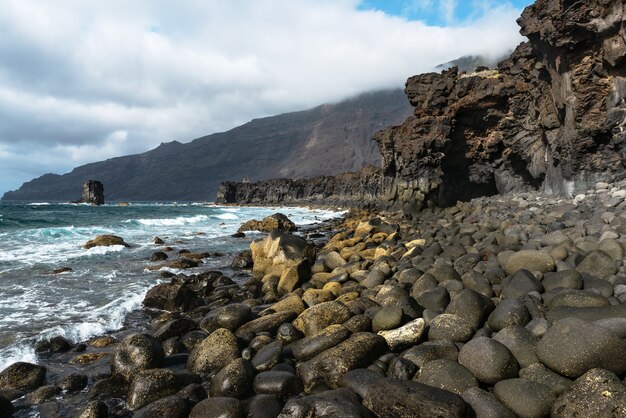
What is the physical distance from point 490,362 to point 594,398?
45.4 inches

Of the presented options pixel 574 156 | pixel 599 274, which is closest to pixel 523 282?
pixel 599 274

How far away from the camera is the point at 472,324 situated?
240 inches

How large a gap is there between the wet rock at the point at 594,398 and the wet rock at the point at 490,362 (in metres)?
0.70

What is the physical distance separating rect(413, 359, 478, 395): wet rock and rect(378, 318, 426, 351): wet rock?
41.8 inches

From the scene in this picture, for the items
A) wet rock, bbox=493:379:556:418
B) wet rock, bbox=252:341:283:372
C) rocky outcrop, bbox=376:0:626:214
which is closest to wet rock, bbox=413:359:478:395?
wet rock, bbox=493:379:556:418

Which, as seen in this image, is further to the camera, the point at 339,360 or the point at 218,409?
the point at 339,360

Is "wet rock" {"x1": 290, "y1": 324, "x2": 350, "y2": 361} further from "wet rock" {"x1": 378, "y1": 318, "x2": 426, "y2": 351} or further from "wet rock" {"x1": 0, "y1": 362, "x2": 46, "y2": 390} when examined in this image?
"wet rock" {"x1": 0, "y1": 362, "x2": 46, "y2": 390}

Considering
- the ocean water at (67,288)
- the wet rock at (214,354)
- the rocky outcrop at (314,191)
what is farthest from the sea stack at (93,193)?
the wet rock at (214,354)

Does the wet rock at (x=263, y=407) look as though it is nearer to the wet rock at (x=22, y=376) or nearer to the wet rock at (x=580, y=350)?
the wet rock at (x=580, y=350)

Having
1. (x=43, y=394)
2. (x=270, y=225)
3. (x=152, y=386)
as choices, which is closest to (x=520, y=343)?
(x=152, y=386)

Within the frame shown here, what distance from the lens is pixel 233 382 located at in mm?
5305

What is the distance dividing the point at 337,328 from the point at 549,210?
1403cm

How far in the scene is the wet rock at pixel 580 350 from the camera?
14.0ft

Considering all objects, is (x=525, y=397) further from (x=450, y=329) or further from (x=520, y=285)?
(x=520, y=285)
